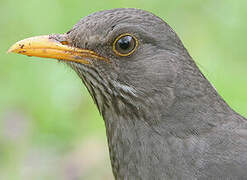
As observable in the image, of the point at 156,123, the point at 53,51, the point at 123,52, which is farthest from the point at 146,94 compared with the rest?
the point at 53,51

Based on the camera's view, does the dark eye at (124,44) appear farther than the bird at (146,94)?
Yes

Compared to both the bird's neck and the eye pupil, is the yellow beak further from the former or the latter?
the bird's neck

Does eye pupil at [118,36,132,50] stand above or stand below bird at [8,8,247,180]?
above

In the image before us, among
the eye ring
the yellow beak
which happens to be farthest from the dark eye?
the yellow beak

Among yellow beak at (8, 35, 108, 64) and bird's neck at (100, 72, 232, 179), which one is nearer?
bird's neck at (100, 72, 232, 179)

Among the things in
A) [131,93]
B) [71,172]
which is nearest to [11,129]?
[71,172]

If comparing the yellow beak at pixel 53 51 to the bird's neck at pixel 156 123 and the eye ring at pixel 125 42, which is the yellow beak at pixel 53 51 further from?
the bird's neck at pixel 156 123

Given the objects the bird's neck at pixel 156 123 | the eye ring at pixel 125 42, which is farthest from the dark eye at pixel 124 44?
the bird's neck at pixel 156 123
